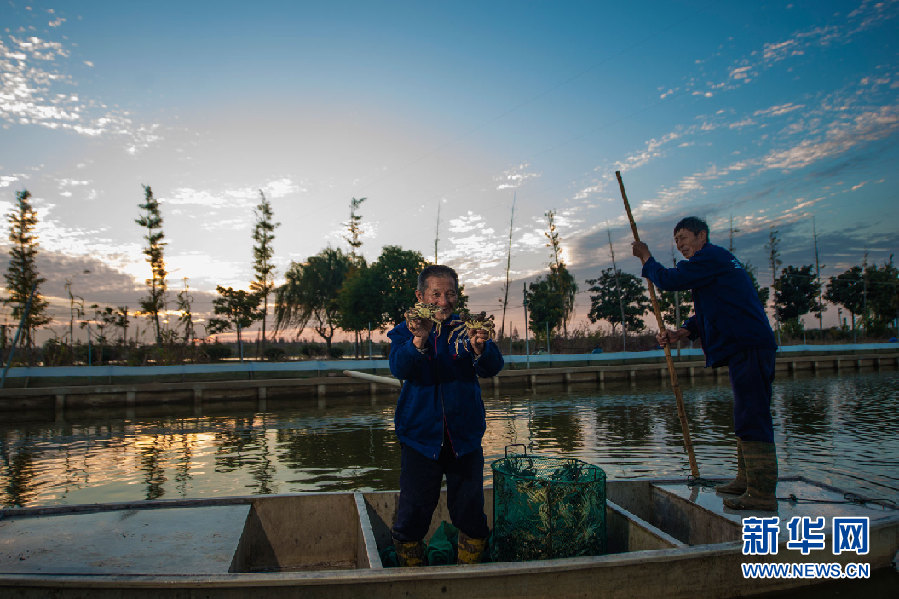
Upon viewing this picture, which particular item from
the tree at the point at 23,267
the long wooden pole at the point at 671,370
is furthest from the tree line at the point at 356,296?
the long wooden pole at the point at 671,370

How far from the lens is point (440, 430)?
3.25 meters

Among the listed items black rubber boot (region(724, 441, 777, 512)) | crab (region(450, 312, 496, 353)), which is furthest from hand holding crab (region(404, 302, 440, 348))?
black rubber boot (region(724, 441, 777, 512))

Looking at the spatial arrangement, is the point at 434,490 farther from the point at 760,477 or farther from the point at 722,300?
the point at 722,300

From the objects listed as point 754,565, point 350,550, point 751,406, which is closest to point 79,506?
point 350,550

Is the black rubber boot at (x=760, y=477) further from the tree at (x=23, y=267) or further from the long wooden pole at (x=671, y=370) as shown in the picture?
the tree at (x=23, y=267)

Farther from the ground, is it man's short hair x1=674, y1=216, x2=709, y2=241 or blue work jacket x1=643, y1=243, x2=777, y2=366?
man's short hair x1=674, y1=216, x2=709, y2=241

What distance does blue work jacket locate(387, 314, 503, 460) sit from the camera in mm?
3244

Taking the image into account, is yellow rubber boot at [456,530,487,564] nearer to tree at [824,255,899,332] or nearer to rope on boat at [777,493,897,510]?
rope on boat at [777,493,897,510]

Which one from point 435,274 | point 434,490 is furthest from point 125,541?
point 435,274

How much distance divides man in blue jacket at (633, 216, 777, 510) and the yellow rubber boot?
187cm

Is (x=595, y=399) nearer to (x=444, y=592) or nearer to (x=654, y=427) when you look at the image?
(x=654, y=427)

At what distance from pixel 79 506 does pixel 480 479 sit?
3242mm

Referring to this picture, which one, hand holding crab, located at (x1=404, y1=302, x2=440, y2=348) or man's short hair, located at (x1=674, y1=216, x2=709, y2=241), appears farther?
man's short hair, located at (x1=674, y1=216, x2=709, y2=241)

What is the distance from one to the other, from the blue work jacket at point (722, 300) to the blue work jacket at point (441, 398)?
163 cm
